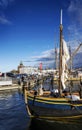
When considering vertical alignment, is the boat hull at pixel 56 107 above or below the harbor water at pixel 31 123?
above

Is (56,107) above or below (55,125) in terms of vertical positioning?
above

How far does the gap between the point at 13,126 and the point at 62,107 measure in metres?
6.78

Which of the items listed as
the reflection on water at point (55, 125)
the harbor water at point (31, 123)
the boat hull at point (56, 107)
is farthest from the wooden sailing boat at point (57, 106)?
the harbor water at point (31, 123)

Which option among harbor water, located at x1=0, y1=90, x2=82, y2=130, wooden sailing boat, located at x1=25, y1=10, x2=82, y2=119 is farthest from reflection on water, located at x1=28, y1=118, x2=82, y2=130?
wooden sailing boat, located at x1=25, y1=10, x2=82, y2=119

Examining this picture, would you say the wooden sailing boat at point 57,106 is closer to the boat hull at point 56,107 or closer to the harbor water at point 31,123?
the boat hull at point 56,107

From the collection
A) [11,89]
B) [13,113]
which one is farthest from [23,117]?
[11,89]

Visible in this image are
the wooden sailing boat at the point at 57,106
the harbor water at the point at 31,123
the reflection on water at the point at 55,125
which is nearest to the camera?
the reflection on water at the point at 55,125

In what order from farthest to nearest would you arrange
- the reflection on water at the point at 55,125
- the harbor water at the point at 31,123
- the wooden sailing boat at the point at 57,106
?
the wooden sailing boat at the point at 57,106, the harbor water at the point at 31,123, the reflection on water at the point at 55,125

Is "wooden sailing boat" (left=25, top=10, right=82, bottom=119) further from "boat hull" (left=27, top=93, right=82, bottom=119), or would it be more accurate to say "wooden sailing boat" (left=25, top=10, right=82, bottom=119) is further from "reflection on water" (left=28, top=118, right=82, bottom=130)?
"reflection on water" (left=28, top=118, right=82, bottom=130)

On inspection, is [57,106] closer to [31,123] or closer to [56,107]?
[56,107]

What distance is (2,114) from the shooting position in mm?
38562

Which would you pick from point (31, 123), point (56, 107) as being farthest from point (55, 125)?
point (31, 123)

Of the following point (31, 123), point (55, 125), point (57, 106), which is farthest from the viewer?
point (31, 123)

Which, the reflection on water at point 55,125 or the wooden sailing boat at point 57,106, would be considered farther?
the wooden sailing boat at point 57,106
